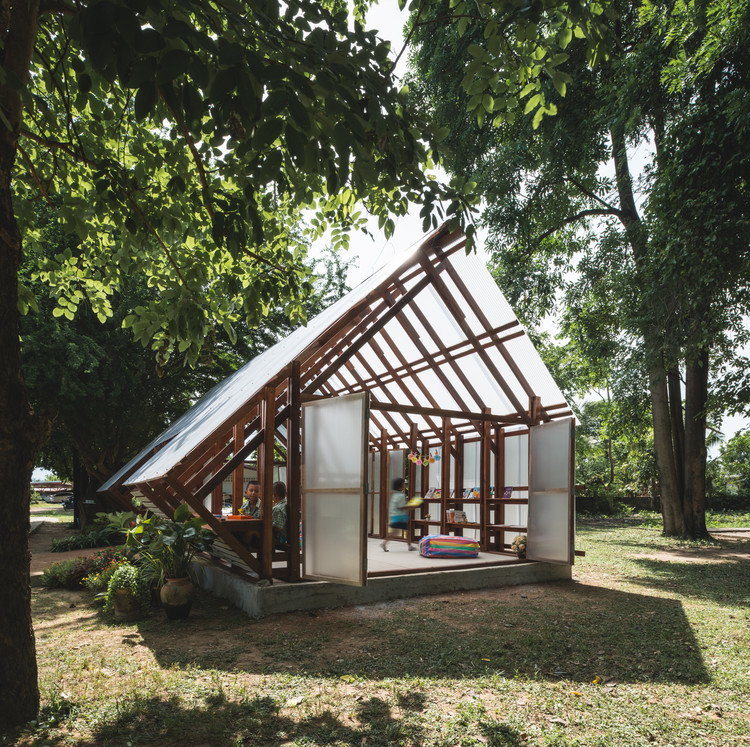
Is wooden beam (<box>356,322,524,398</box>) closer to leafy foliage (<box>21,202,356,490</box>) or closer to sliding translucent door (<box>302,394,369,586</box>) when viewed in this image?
leafy foliage (<box>21,202,356,490</box>)

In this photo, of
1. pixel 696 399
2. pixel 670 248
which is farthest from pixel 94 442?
pixel 696 399

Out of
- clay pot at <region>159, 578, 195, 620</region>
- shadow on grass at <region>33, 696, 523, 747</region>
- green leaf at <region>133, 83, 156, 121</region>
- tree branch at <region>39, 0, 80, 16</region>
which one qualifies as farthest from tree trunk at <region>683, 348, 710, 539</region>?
green leaf at <region>133, 83, 156, 121</region>

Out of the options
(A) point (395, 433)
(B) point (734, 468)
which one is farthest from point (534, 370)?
(B) point (734, 468)

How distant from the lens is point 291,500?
24.0ft

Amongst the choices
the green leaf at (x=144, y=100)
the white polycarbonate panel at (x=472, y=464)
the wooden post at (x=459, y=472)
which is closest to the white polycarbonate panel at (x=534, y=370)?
the white polycarbonate panel at (x=472, y=464)

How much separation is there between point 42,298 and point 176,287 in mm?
11607

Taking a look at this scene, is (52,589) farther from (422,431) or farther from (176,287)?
(422,431)

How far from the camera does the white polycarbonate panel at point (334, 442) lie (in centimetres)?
673

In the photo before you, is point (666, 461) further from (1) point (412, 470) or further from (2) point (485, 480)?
(2) point (485, 480)

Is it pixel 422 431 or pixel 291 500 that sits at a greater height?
pixel 422 431

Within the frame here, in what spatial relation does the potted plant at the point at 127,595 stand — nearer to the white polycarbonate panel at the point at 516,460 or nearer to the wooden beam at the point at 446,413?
the wooden beam at the point at 446,413

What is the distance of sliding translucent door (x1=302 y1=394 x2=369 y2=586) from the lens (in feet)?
21.7

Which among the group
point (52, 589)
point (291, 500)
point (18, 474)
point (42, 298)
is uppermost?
point (42, 298)

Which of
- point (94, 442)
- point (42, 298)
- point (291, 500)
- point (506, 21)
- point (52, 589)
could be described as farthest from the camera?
point (94, 442)
